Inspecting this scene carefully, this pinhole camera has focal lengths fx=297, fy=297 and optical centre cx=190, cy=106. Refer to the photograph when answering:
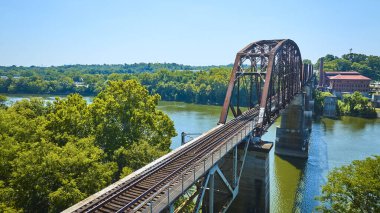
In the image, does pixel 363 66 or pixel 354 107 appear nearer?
pixel 354 107

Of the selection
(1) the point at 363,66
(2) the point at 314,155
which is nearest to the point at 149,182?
(2) the point at 314,155

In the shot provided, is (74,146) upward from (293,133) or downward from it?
upward

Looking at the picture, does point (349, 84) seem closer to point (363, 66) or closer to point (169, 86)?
point (363, 66)

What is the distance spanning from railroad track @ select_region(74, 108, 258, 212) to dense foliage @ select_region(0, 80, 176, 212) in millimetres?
4127

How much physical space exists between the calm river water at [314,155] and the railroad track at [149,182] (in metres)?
14.0

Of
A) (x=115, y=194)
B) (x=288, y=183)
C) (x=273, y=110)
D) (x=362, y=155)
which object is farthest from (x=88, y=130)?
(x=362, y=155)

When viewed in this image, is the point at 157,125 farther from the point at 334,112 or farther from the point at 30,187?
the point at 334,112

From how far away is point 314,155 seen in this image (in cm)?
4934

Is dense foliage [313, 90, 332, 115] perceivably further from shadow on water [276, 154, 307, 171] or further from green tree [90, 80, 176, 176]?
green tree [90, 80, 176, 176]

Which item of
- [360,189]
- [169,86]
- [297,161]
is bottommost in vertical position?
[297,161]

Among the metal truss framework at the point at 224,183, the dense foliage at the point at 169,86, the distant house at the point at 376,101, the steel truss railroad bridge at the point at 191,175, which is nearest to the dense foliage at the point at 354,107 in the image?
the distant house at the point at 376,101

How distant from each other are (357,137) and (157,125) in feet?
162

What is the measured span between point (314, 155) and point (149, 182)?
40937 millimetres

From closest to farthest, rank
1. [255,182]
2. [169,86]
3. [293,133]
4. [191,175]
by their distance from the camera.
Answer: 1. [191,175]
2. [255,182]
3. [293,133]
4. [169,86]
